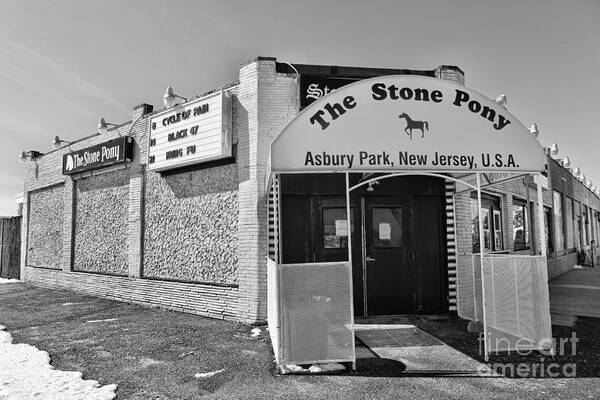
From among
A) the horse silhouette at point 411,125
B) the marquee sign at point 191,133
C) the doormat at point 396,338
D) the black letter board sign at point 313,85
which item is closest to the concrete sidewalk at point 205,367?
the doormat at point 396,338

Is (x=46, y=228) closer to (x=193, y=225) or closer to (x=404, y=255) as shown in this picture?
(x=193, y=225)

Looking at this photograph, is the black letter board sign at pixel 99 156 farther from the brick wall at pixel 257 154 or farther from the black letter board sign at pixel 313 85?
the black letter board sign at pixel 313 85

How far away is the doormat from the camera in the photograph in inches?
252

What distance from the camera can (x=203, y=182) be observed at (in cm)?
945

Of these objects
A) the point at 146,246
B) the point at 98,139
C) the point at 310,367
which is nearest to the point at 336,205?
the point at 310,367

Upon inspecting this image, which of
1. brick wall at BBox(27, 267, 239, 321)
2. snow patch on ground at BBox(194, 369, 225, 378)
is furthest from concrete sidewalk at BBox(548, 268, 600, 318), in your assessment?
snow patch on ground at BBox(194, 369, 225, 378)

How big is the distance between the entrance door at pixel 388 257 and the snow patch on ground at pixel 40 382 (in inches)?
203

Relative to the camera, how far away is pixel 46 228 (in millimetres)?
15430

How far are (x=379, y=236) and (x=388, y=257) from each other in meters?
0.47

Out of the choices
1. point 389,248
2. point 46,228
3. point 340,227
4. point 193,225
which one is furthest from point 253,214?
point 46,228

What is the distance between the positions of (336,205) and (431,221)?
2.04 meters

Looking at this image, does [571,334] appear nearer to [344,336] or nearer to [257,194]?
[344,336]

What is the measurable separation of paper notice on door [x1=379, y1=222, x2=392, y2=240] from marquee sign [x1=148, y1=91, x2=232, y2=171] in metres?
3.58

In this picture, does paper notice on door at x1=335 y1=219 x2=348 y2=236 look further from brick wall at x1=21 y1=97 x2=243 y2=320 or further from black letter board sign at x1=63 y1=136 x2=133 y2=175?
black letter board sign at x1=63 y1=136 x2=133 y2=175
